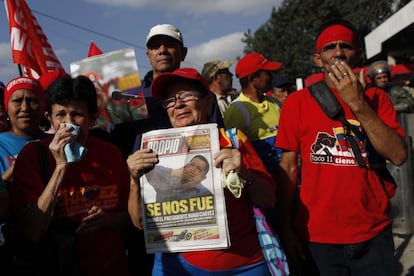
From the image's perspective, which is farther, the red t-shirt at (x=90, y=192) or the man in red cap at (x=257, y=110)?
the man in red cap at (x=257, y=110)

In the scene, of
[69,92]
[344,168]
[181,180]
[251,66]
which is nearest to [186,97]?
[181,180]

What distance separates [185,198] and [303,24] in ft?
134

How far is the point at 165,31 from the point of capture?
3457 mm

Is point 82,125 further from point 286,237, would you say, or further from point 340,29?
point 340,29

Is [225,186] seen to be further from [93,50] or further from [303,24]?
[303,24]

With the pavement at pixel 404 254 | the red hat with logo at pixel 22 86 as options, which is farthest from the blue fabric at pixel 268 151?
the pavement at pixel 404 254

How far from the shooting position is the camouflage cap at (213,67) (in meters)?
5.34

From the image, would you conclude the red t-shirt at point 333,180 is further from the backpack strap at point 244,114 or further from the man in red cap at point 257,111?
the backpack strap at point 244,114

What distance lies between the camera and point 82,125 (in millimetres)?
2449

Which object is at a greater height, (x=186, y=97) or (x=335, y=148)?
(x=186, y=97)

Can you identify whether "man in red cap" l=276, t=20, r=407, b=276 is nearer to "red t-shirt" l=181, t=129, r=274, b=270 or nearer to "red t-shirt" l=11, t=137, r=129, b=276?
"red t-shirt" l=181, t=129, r=274, b=270

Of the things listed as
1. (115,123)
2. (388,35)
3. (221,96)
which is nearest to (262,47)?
(388,35)

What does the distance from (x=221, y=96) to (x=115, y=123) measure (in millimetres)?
2566

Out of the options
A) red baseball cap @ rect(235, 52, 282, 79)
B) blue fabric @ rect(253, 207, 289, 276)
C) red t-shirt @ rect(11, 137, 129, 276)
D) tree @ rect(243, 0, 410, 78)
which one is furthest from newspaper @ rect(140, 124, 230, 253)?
tree @ rect(243, 0, 410, 78)
